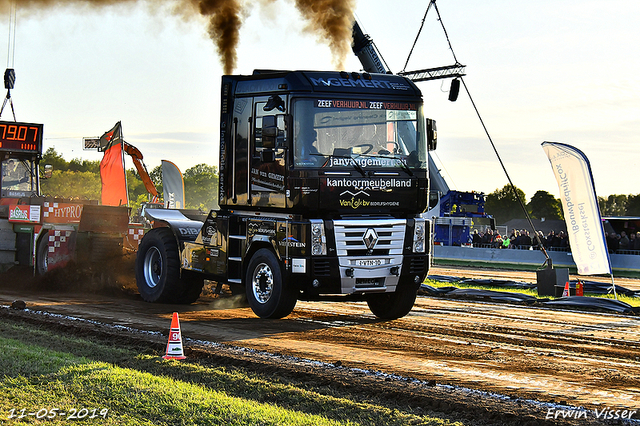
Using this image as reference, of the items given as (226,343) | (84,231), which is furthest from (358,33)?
(226,343)

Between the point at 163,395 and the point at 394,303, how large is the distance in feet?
19.4

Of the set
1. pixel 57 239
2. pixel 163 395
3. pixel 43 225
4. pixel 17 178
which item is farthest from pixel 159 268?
pixel 163 395

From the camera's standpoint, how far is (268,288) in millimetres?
10469

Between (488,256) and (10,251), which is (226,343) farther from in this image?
(488,256)

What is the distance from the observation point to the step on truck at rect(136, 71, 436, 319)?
9.89m

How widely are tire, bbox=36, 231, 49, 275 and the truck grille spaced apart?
796 cm

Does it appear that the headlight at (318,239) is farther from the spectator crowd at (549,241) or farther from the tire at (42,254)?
the spectator crowd at (549,241)

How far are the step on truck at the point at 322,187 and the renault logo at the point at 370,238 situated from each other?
16 mm

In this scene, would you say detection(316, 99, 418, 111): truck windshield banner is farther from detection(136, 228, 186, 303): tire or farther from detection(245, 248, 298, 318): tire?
detection(136, 228, 186, 303): tire

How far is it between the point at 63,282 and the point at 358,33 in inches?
669

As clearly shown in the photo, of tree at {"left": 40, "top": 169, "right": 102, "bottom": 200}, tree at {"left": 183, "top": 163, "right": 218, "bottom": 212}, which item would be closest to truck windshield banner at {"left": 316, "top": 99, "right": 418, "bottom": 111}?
tree at {"left": 40, "top": 169, "right": 102, "bottom": 200}

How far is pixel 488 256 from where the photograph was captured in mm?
30500

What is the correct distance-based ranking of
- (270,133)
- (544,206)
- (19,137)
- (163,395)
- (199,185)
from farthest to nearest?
1. (199,185)
2. (544,206)
3. (19,137)
4. (270,133)
5. (163,395)

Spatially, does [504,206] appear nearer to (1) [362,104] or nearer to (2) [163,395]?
(1) [362,104]
